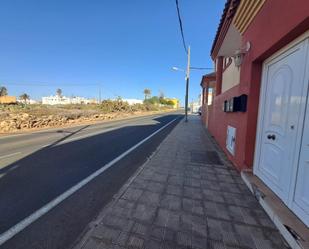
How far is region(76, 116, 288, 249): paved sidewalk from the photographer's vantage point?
2.26m

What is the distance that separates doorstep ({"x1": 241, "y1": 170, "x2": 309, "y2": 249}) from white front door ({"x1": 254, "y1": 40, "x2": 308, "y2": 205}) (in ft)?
0.43

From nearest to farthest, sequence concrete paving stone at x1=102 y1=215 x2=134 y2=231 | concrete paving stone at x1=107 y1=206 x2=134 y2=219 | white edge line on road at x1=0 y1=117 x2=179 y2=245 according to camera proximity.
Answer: white edge line on road at x1=0 y1=117 x2=179 y2=245 < concrete paving stone at x1=102 y1=215 x2=134 y2=231 < concrete paving stone at x1=107 y1=206 x2=134 y2=219

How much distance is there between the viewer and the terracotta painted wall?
2.48 m

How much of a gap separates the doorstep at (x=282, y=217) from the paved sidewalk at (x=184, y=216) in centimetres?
11

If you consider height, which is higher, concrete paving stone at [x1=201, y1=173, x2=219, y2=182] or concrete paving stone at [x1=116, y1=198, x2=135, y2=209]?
concrete paving stone at [x1=116, y1=198, x2=135, y2=209]

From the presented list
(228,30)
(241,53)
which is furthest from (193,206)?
(228,30)

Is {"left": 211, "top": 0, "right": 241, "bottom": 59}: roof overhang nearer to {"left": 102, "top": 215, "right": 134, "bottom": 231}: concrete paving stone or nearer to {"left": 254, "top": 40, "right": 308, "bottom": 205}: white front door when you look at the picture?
{"left": 254, "top": 40, "right": 308, "bottom": 205}: white front door

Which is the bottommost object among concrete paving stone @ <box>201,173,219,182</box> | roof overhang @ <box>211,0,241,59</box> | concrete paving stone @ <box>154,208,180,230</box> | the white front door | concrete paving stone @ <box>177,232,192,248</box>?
concrete paving stone @ <box>201,173,219,182</box>

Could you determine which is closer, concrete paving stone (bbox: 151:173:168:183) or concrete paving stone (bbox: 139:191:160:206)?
concrete paving stone (bbox: 139:191:160:206)

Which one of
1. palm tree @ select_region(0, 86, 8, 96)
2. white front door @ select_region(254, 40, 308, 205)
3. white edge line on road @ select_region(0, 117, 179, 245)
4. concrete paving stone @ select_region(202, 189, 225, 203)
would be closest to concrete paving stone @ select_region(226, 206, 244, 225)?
concrete paving stone @ select_region(202, 189, 225, 203)

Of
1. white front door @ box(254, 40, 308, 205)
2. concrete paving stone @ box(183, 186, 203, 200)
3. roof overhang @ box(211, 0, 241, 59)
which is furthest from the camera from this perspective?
roof overhang @ box(211, 0, 241, 59)

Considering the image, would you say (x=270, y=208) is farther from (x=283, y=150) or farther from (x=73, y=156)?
(x=73, y=156)

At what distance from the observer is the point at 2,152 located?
6.73 m

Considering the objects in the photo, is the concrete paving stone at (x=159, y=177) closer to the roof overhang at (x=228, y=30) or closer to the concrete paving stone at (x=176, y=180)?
the concrete paving stone at (x=176, y=180)
